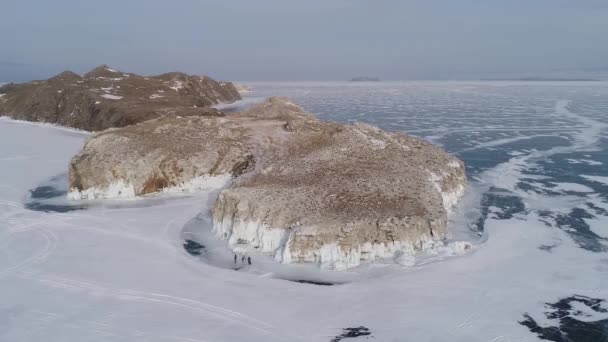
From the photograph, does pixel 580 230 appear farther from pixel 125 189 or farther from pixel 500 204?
pixel 125 189

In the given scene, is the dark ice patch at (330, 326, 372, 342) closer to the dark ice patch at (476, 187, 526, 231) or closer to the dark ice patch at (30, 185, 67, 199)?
the dark ice patch at (476, 187, 526, 231)

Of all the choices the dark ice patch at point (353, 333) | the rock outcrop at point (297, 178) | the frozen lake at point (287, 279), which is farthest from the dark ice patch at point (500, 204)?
the dark ice patch at point (353, 333)

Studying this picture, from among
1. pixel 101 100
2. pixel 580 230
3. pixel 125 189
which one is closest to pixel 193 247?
pixel 125 189

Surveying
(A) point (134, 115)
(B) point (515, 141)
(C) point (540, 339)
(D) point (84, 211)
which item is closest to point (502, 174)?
(B) point (515, 141)

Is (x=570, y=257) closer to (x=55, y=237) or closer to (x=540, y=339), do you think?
(x=540, y=339)

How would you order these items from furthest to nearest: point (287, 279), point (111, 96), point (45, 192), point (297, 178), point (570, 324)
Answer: point (111, 96)
point (45, 192)
point (297, 178)
point (287, 279)
point (570, 324)
